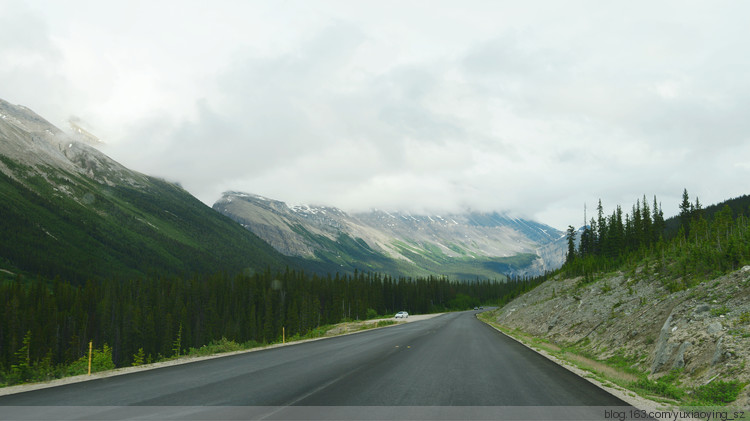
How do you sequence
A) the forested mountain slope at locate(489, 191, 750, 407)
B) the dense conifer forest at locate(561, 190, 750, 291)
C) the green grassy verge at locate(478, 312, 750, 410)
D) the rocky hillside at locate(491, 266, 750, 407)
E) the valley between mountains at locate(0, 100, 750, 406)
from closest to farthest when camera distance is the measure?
the green grassy verge at locate(478, 312, 750, 410)
the forested mountain slope at locate(489, 191, 750, 407)
the rocky hillside at locate(491, 266, 750, 407)
the valley between mountains at locate(0, 100, 750, 406)
the dense conifer forest at locate(561, 190, 750, 291)

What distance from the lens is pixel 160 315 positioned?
348ft

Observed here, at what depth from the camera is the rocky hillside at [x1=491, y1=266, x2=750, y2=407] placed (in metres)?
12.5

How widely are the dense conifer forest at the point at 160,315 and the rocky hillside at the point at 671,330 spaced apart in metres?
65.5

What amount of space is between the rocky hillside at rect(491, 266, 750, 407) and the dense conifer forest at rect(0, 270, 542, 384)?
6551 cm

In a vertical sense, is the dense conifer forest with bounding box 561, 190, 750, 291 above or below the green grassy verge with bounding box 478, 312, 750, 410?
above

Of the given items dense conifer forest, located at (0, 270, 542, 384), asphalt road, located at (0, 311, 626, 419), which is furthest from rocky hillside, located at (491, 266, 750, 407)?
dense conifer forest, located at (0, 270, 542, 384)

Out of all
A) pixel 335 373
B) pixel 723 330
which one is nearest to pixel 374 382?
pixel 335 373

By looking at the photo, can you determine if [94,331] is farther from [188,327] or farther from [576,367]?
[576,367]

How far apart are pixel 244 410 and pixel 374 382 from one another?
Answer: 15.6 ft

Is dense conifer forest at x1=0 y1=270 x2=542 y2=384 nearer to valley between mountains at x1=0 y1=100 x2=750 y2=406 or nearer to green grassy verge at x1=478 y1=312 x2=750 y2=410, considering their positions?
valley between mountains at x1=0 y1=100 x2=750 y2=406

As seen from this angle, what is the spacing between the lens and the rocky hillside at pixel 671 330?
12547 millimetres

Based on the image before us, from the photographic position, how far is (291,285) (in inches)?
5054

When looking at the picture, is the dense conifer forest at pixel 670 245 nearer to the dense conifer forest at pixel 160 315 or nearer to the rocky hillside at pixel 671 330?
the rocky hillside at pixel 671 330

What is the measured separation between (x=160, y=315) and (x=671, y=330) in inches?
4535
